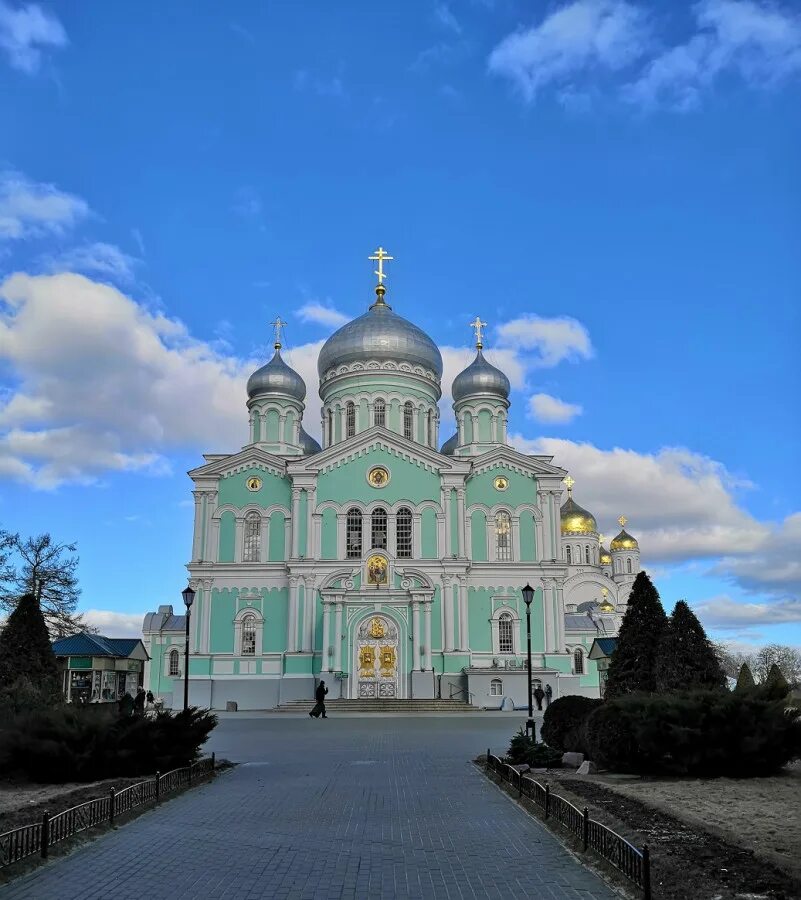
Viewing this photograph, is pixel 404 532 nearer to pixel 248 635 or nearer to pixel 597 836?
pixel 248 635

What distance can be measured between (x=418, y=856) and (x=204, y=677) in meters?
37.2

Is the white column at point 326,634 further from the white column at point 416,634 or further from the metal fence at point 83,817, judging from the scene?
the metal fence at point 83,817

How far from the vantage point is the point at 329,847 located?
994 cm

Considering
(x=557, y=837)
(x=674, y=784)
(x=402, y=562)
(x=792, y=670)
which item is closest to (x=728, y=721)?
(x=674, y=784)

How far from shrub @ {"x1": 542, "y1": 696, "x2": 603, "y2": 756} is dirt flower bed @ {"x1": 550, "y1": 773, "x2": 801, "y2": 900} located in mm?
5807

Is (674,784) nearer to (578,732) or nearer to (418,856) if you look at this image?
(578,732)

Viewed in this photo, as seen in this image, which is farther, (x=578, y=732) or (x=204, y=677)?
(x=204, y=677)

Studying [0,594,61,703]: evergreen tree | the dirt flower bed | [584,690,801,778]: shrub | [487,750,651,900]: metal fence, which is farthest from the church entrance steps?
the dirt flower bed

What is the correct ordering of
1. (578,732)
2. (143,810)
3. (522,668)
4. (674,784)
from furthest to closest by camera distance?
(522,668)
(578,732)
(674,784)
(143,810)


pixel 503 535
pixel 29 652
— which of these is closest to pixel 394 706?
pixel 503 535

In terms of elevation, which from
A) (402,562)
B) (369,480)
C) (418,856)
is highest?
(369,480)

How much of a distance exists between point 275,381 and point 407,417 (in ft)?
25.2

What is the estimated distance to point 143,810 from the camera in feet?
39.8

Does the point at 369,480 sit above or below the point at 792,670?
above
